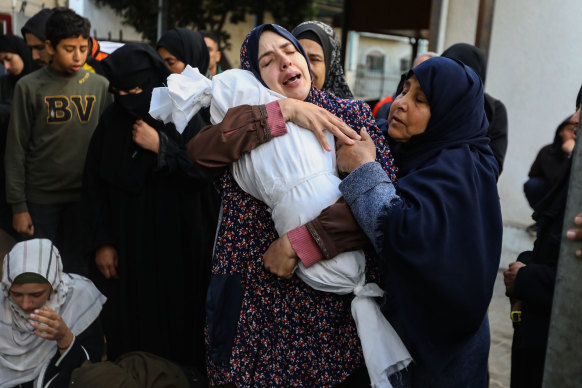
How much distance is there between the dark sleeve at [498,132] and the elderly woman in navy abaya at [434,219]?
1.76 metres

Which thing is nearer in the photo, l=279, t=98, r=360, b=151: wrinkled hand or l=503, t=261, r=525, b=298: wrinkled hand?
l=279, t=98, r=360, b=151: wrinkled hand

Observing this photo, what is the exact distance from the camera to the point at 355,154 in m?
1.81

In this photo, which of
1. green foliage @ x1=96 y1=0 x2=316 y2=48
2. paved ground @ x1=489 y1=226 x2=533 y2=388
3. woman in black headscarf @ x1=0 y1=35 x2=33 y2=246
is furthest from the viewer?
green foliage @ x1=96 y1=0 x2=316 y2=48

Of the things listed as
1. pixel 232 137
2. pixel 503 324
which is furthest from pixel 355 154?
pixel 503 324

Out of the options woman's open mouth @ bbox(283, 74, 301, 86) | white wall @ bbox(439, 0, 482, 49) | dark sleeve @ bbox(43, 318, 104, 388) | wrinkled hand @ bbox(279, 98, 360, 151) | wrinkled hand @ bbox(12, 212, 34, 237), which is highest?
white wall @ bbox(439, 0, 482, 49)

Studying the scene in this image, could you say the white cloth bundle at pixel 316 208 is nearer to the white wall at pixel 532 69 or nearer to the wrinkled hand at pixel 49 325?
the wrinkled hand at pixel 49 325

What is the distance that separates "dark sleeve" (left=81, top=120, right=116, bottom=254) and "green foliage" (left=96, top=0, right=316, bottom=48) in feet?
17.8

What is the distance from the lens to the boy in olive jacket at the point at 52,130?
3496 mm

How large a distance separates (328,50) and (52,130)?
1763 millimetres

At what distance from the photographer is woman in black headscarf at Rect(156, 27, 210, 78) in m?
3.57

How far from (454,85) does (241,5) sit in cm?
819

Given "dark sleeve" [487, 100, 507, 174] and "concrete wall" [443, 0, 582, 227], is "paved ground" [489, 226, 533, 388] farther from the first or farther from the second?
"dark sleeve" [487, 100, 507, 174]

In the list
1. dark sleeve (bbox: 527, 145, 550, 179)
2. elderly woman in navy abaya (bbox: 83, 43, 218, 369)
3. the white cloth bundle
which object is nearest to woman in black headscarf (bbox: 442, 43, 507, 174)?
dark sleeve (bbox: 527, 145, 550, 179)

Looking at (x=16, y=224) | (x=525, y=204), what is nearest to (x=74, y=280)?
(x=16, y=224)
